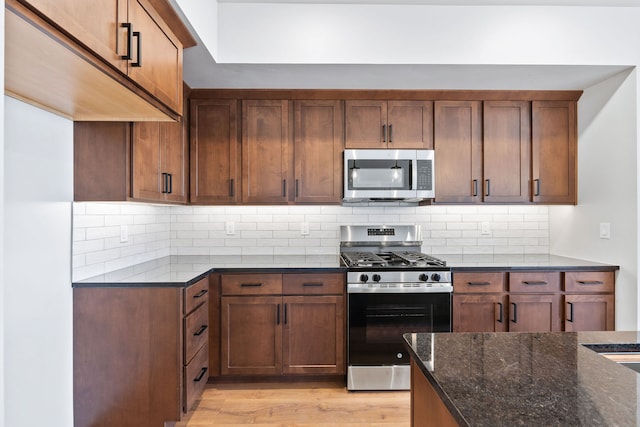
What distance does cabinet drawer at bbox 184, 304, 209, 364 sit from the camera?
234 centimetres

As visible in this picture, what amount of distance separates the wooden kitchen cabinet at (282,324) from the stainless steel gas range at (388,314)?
0.37ft

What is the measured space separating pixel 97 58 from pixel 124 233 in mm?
1649

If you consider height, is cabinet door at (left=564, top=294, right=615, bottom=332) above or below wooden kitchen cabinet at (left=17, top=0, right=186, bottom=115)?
below

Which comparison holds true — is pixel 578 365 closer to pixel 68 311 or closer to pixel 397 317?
pixel 397 317

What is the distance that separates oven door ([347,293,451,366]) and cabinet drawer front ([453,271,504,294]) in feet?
0.57

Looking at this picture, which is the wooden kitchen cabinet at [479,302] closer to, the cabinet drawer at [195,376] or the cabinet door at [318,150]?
the cabinet door at [318,150]

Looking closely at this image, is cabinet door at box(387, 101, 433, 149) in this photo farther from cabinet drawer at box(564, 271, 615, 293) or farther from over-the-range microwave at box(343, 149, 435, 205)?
cabinet drawer at box(564, 271, 615, 293)

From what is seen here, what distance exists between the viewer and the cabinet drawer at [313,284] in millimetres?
2957

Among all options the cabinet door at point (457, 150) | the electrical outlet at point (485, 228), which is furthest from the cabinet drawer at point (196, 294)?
the electrical outlet at point (485, 228)

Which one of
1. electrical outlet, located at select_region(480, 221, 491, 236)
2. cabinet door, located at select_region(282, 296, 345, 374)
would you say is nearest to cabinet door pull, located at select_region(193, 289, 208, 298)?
cabinet door, located at select_region(282, 296, 345, 374)

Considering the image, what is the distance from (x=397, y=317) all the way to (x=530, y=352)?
5.96ft

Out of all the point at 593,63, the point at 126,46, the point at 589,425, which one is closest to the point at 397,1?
the point at 593,63

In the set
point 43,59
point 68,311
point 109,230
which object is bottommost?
point 68,311

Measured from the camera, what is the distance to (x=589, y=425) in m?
0.75
